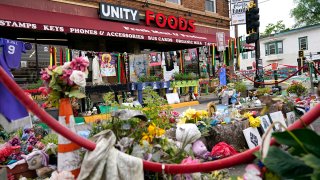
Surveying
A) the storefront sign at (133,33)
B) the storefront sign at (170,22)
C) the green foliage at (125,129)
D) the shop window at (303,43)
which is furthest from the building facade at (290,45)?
the green foliage at (125,129)

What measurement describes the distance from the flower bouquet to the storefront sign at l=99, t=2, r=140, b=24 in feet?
31.6

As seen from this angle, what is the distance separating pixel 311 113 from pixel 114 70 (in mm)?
9476

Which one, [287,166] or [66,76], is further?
[66,76]

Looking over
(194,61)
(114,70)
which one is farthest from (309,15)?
(114,70)

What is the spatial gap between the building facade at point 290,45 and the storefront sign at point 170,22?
22251 millimetres

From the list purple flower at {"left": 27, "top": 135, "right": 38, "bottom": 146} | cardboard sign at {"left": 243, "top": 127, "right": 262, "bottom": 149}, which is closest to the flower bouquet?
purple flower at {"left": 27, "top": 135, "right": 38, "bottom": 146}

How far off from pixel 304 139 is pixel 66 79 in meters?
2.22

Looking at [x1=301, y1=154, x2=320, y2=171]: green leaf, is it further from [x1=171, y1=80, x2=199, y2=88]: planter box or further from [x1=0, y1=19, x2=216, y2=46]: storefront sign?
[x1=171, y1=80, x2=199, y2=88]: planter box

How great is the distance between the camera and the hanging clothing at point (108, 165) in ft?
8.00

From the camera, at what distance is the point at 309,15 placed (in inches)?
1980

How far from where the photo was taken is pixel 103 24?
462 inches

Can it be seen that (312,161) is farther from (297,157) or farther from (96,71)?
(96,71)

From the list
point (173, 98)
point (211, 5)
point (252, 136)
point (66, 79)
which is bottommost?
point (252, 136)

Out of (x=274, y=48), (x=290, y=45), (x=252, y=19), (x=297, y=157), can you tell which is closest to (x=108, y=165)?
(x=297, y=157)
